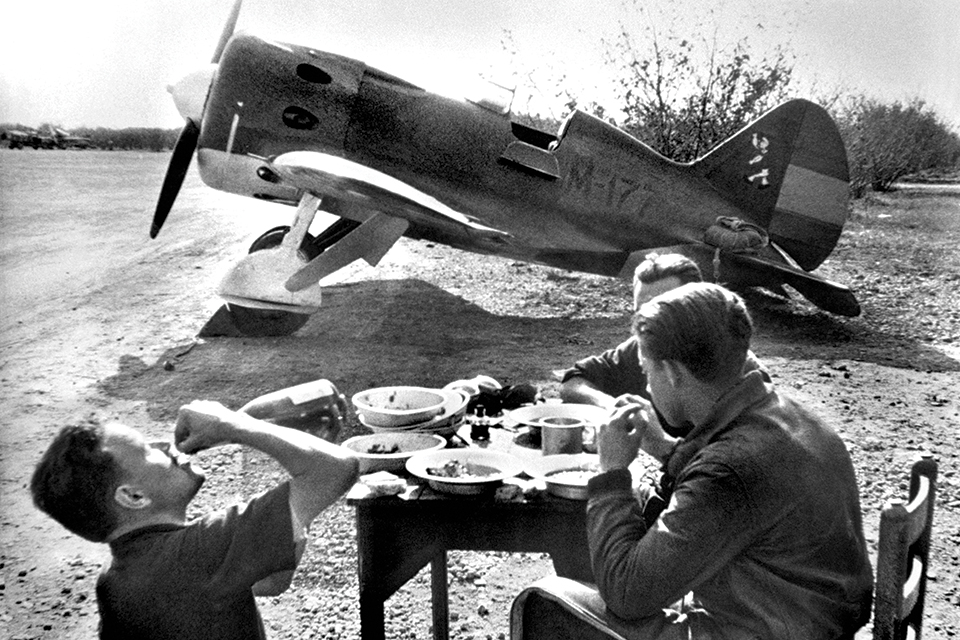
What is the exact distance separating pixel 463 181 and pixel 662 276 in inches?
154

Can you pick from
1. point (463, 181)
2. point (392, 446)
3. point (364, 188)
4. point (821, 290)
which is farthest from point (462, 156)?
point (392, 446)

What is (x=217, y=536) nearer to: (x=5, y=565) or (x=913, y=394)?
(x=5, y=565)

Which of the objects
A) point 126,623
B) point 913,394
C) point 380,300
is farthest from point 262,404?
point 380,300

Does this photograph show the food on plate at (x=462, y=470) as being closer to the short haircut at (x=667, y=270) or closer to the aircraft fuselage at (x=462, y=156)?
the short haircut at (x=667, y=270)

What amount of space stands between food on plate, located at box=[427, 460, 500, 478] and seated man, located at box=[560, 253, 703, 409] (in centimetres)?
70

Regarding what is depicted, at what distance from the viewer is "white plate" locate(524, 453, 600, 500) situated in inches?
62.2

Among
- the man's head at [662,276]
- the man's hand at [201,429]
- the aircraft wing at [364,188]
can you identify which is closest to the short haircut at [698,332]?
the man's hand at [201,429]

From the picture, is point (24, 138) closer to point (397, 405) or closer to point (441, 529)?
point (397, 405)

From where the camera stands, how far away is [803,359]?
5.65 metres

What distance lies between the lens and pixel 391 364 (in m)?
5.41

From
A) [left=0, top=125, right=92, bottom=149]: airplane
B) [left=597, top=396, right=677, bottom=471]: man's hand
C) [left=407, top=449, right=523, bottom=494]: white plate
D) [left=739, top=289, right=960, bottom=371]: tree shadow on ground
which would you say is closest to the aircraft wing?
[left=0, top=125, right=92, bottom=149]: airplane

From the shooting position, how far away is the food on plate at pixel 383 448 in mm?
1864

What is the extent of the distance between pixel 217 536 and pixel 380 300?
20.4ft

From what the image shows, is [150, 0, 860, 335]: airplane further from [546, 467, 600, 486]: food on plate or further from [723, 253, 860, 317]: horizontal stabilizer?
[546, 467, 600, 486]: food on plate
